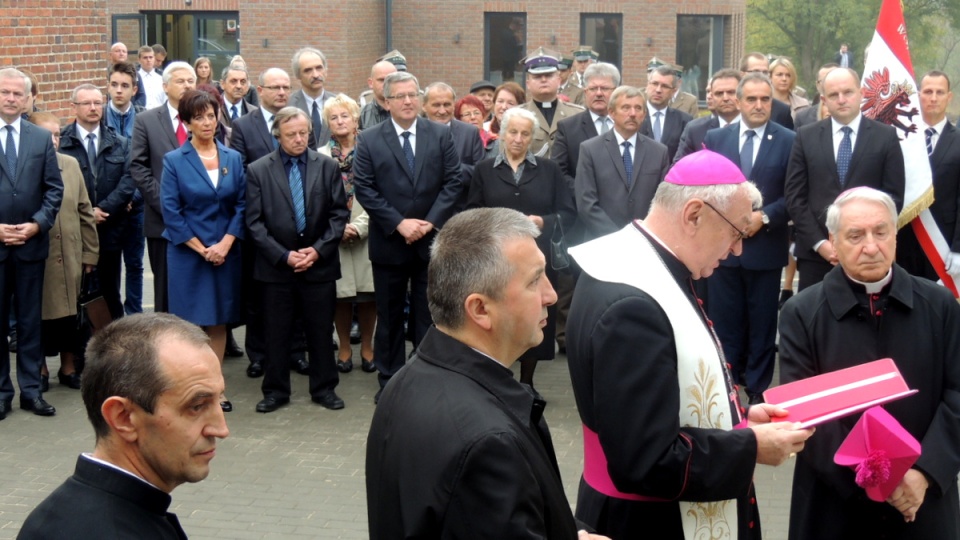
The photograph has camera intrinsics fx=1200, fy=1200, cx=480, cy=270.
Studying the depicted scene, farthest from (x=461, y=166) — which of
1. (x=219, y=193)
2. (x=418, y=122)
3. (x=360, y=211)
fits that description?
(x=219, y=193)

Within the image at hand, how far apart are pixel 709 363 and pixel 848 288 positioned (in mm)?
1006

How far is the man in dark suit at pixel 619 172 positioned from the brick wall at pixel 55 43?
5442 millimetres

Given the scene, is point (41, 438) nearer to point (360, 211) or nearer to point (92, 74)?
point (360, 211)

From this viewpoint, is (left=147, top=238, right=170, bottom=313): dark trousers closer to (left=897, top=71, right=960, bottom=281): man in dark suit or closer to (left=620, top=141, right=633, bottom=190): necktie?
(left=620, top=141, right=633, bottom=190): necktie

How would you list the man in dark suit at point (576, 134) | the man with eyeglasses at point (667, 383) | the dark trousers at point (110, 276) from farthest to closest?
the dark trousers at point (110, 276)
the man in dark suit at point (576, 134)
the man with eyeglasses at point (667, 383)

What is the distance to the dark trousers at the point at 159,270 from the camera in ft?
29.2

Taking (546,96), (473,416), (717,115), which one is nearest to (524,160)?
(546,96)

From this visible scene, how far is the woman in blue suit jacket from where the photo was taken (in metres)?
8.38

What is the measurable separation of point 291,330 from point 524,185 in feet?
6.45

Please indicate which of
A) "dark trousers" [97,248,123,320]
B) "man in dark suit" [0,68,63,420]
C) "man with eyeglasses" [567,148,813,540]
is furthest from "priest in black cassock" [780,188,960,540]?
"dark trousers" [97,248,123,320]

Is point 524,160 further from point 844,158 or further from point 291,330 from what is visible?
point 844,158

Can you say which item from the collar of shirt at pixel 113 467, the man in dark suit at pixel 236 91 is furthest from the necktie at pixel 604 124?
the collar of shirt at pixel 113 467

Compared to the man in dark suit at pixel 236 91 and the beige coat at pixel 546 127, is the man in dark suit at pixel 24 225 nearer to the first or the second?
the man in dark suit at pixel 236 91

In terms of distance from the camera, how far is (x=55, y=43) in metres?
11.5
